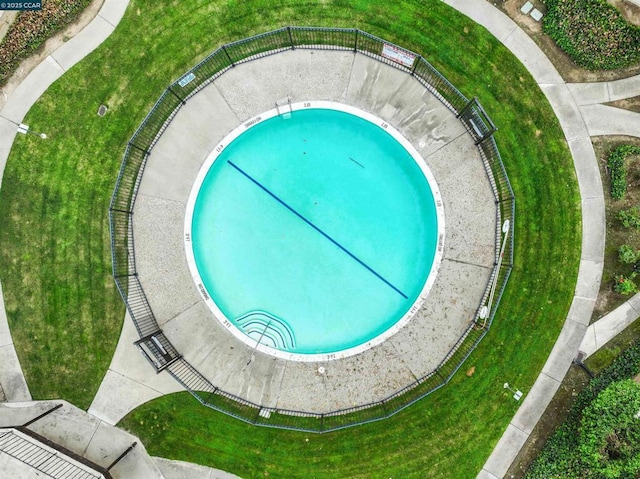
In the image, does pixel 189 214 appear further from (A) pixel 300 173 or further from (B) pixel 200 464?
(B) pixel 200 464

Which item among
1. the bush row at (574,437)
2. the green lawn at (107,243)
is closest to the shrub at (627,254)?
the green lawn at (107,243)

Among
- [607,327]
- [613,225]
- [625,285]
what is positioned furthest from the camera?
[613,225]

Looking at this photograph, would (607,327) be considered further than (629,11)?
Yes

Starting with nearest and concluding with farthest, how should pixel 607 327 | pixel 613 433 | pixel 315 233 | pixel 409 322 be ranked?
pixel 613 433, pixel 409 322, pixel 607 327, pixel 315 233

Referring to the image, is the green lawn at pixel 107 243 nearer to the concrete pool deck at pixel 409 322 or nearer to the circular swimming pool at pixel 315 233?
the concrete pool deck at pixel 409 322

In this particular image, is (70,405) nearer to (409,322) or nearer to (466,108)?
(409,322)

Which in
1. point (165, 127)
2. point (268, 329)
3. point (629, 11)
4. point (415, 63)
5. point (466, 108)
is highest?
point (165, 127)

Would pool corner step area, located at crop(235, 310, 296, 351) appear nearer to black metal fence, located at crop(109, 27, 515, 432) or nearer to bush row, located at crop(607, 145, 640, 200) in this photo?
black metal fence, located at crop(109, 27, 515, 432)

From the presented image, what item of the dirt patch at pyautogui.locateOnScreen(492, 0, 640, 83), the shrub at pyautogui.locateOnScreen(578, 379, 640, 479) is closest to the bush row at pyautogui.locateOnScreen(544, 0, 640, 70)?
the dirt patch at pyautogui.locateOnScreen(492, 0, 640, 83)

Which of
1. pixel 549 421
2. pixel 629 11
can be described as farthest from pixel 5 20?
pixel 549 421
